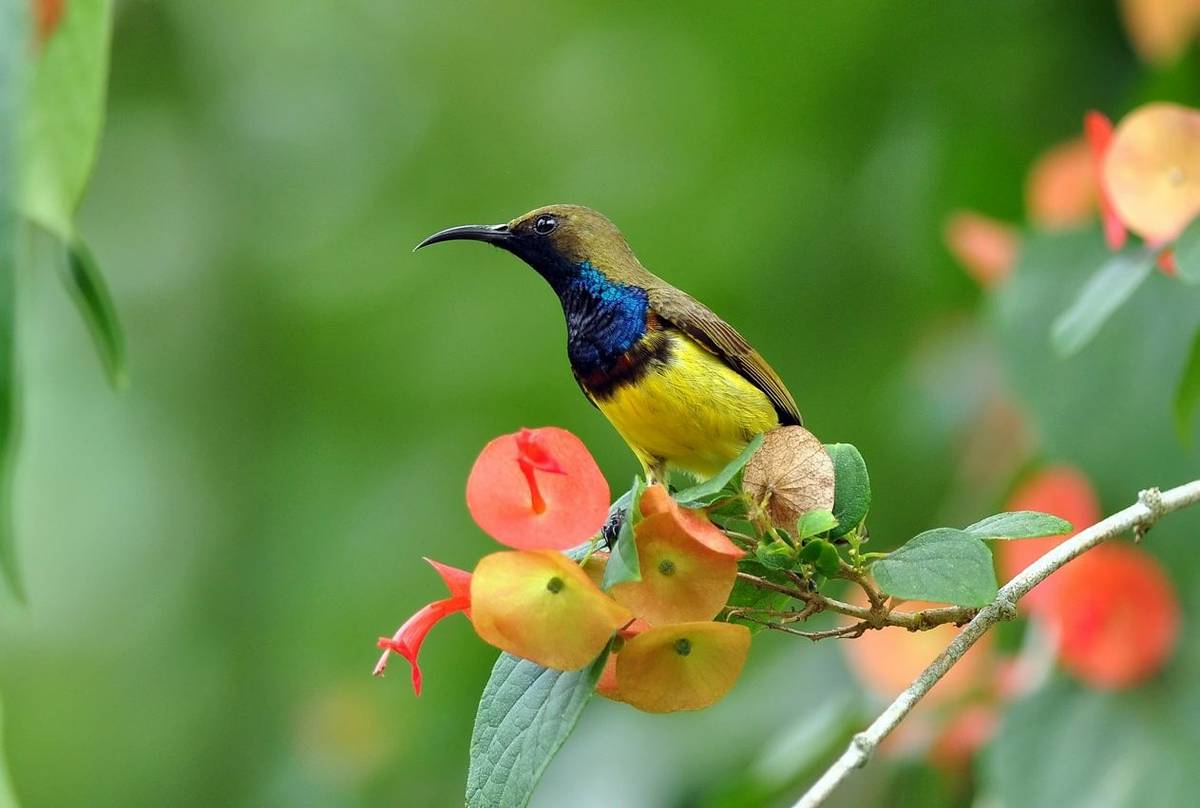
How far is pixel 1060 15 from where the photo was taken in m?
3.32

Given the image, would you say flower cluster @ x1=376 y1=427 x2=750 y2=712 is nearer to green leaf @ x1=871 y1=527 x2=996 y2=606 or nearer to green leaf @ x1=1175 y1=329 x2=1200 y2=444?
green leaf @ x1=871 y1=527 x2=996 y2=606

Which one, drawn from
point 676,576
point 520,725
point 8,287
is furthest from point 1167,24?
point 8,287

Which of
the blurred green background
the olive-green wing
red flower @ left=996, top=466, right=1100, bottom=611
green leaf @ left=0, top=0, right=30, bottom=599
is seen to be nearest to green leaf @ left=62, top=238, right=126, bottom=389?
green leaf @ left=0, top=0, right=30, bottom=599

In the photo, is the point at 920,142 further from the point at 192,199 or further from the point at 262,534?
the point at 192,199

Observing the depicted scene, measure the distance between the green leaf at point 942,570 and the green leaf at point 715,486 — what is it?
138 mm

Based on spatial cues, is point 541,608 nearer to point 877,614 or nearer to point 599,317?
point 877,614

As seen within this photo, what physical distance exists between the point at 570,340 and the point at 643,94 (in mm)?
2748

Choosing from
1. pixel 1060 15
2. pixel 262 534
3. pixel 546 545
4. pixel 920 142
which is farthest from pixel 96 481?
pixel 546 545

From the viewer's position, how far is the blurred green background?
3.52 metres

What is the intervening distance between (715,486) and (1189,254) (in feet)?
2.04

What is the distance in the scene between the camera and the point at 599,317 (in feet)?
6.61

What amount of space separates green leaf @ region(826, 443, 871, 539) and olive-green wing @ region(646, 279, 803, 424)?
2.13 feet

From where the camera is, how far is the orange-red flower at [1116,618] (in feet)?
7.86

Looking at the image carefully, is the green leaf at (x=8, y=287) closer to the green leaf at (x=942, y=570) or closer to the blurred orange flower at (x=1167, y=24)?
the green leaf at (x=942, y=570)
